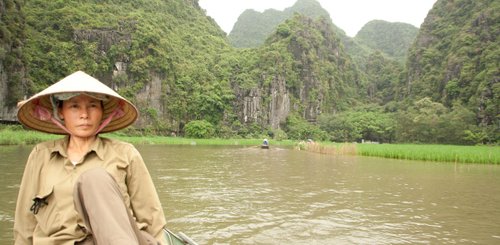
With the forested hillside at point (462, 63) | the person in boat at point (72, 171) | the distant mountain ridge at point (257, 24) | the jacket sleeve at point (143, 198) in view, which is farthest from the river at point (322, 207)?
the distant mountain ridge at point (257, 24)

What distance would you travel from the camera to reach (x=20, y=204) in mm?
1973

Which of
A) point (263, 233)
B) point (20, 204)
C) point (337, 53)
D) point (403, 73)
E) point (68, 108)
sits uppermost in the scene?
point (337, 53)

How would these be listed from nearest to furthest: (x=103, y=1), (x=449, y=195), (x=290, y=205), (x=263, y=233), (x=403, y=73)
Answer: (x=263, y=233) → (x=290, y=205) → (x=449, y=195) → (x=103, y=1) → (x=403, y=73)

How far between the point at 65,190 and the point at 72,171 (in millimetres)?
106

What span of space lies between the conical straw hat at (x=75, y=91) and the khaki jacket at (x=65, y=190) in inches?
8.9

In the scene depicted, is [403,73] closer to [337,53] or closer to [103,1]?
[337,53]

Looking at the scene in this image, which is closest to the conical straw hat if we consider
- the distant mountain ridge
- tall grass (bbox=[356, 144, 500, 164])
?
tall grass (bbox=[356, 144, 500, 164])

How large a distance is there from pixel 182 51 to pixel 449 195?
5095cm

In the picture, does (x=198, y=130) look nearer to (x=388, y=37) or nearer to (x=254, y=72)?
(x=254, y=72)

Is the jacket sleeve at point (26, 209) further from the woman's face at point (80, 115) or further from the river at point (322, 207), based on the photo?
the river at point (322, 207)

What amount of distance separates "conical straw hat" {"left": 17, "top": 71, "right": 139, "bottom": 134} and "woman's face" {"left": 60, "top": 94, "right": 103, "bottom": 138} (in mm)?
86

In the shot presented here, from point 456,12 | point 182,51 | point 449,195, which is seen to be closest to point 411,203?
point 449,195

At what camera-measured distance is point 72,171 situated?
197 centimetres

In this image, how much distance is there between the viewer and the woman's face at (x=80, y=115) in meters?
2.04
